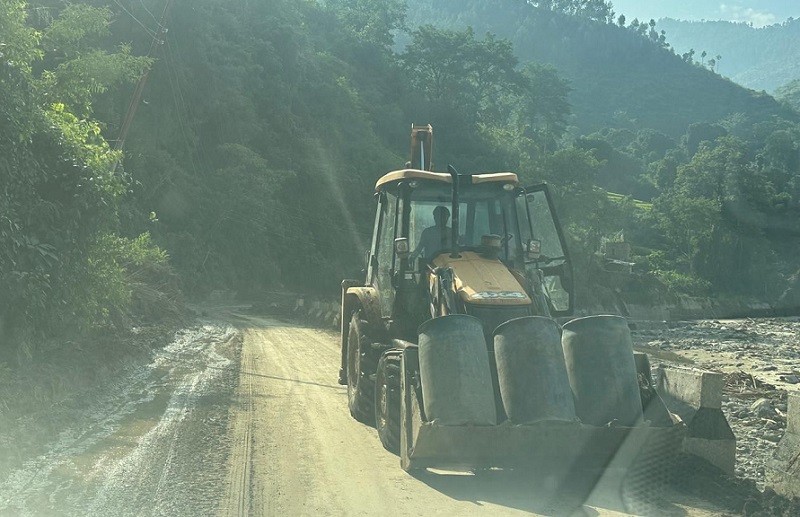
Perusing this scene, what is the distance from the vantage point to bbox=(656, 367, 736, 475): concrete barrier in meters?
8.42

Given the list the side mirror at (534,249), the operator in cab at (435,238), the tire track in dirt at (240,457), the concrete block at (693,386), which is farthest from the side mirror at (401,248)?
the concrete block at (693,386)

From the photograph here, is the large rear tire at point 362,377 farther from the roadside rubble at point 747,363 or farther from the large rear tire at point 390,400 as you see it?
the roadside rubble at point 747,363

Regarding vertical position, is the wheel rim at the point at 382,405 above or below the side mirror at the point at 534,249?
below

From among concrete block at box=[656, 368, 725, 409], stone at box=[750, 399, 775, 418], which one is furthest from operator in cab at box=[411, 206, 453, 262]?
stone at box=[750, 399, 775, 418]

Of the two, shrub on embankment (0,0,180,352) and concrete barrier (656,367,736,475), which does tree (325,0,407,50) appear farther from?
concrete barrier (656,367,736,475)

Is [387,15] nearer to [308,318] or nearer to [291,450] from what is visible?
[308,318]

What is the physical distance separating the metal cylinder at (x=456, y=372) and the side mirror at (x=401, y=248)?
1962 millimetres

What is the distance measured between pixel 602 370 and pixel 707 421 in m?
1.22

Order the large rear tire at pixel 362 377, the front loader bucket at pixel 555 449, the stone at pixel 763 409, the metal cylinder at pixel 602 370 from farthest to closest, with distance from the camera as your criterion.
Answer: the stone at pixel 763 409, the large rear tire at pixel 362 377, the metal cylinder at pixel 602 370, the front loader bucket at pixel 555 449

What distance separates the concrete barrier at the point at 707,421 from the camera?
8.42 meters

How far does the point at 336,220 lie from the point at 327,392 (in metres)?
45.1

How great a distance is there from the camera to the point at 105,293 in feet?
47.8

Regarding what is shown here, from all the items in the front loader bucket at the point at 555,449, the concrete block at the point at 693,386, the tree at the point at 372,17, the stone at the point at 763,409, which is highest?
the tree at the point at 372,17

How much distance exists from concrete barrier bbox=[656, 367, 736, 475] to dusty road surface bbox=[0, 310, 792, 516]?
1001 mm
